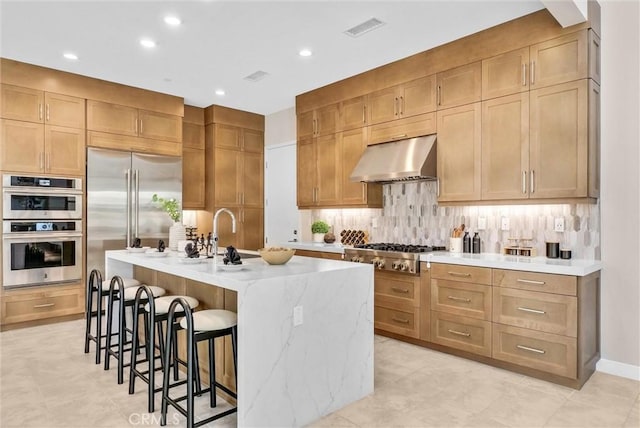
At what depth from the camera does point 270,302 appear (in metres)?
2.20

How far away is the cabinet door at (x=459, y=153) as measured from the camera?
12.3 feet

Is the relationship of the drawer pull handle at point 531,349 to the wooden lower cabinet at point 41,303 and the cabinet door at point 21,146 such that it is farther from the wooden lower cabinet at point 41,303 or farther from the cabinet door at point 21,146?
the cabinet door at point 21,146

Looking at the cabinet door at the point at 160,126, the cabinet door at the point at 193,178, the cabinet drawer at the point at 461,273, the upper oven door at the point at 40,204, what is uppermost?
the cabinet door at the point at 160,126

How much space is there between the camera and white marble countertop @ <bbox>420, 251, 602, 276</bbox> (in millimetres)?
2898

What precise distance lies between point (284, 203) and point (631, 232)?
4.47m

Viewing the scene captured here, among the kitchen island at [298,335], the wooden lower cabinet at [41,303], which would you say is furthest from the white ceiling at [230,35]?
the wooden lower cabinet at [41,303]

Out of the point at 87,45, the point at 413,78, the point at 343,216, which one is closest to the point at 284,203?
the point at 343,216

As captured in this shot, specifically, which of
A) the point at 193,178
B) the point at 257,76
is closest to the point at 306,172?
the point at 257,76

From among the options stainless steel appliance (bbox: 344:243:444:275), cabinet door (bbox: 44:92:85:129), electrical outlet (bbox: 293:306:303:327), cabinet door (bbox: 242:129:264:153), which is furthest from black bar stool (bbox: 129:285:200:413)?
cabinet door (bbox: 242:129:264:153)

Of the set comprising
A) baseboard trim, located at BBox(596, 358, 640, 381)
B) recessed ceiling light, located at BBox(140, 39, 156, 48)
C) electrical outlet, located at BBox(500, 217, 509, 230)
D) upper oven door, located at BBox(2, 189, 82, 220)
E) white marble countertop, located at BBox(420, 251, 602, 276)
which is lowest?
baseboard trim, located at BBox(596, 358, 640, 381)

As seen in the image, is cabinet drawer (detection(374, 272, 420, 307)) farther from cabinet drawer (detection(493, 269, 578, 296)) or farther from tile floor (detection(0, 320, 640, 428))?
cabinet drawer (detection(493, 269, 578, 296))

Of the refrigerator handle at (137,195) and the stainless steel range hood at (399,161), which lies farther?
the refrigerator handle at (137,195)

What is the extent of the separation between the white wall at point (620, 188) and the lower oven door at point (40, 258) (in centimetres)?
540

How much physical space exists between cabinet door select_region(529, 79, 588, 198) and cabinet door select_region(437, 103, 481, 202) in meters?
0.50
